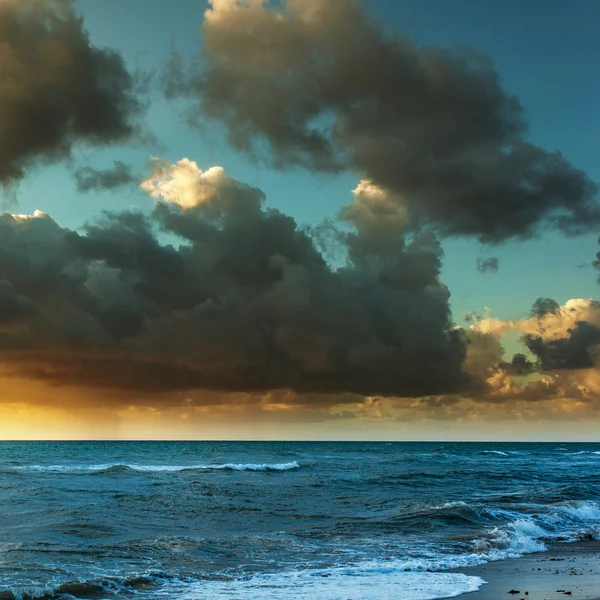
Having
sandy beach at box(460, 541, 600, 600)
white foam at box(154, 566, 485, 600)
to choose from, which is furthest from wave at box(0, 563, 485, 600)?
sandy beach at box(460, 541, 600, 600)

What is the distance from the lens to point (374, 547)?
21.5 m

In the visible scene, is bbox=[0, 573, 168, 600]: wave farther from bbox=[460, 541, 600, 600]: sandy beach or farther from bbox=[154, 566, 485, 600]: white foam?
bbox=[460, 541, 600, 600]: sandy beach

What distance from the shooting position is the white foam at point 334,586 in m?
14.7

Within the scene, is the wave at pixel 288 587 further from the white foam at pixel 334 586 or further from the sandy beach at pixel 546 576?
the sandy beach at pixel 546 576

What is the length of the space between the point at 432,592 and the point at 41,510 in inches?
834

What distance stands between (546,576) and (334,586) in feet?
19.7

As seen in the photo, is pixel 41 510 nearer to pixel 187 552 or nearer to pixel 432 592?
pixel 187 552

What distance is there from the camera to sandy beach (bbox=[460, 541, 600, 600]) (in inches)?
578

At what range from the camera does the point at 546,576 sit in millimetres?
17125

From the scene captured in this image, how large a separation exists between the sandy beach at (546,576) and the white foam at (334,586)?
0.65 m

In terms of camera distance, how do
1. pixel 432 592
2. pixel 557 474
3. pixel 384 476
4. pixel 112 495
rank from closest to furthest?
pixel 432 592, pixel 112 495, pixel 384 476, pixel 557 474

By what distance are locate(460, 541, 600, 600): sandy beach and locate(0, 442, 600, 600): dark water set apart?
71 cm

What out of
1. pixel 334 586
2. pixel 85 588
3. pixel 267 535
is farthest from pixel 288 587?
pixel 267 535

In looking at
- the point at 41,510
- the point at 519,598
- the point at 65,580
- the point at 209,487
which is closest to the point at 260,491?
the point at 209,487
